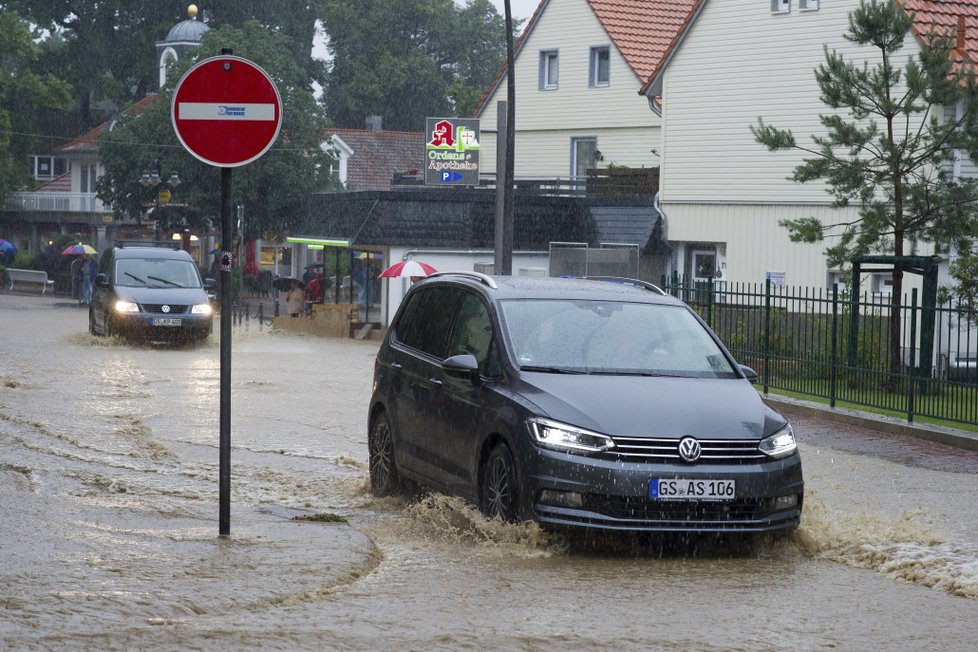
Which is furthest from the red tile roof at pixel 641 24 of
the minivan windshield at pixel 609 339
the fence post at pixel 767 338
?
the minivan windshield at pixel 609 339

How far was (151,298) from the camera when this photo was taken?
2931 centimetres

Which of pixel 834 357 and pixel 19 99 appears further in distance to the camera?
pixel 19 99

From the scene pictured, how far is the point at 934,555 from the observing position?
29.1 feet

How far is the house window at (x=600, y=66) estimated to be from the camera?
46250 millimetres

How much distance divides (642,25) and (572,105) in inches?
124

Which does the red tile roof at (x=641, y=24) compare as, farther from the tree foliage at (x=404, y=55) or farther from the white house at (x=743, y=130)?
the tree foliage at (x=404, y=55)

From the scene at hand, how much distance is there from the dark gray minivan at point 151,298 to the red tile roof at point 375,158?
124 ft

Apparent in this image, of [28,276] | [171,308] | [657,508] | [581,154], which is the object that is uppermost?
[581,154]

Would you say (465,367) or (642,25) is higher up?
(642,25)

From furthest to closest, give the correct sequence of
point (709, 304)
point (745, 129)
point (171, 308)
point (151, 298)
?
point (745, 129) < point (151, 298) < point (171, 308) < point (709, 304)

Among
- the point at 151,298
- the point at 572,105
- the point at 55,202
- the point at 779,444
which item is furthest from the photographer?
the point at 55,202

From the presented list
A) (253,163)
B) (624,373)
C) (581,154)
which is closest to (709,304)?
(624,373)

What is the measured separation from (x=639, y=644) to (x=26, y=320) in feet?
118

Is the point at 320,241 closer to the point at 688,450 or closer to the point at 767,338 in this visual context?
the point at 767,338
